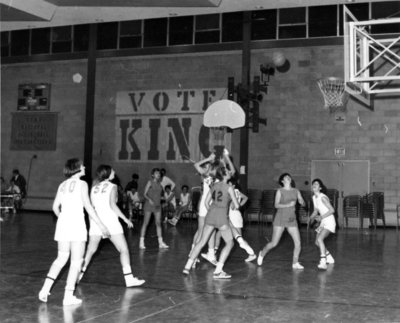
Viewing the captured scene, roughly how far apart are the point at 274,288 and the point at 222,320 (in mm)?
1932

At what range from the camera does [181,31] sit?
21453 mm

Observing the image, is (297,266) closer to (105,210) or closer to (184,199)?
(105,210)

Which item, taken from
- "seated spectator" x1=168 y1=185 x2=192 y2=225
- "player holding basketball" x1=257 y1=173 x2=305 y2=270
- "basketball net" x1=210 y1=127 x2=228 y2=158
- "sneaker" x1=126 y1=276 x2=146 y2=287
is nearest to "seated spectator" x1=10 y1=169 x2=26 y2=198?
"seated spectator" x1=168 y1=185 x2=192 y2=225

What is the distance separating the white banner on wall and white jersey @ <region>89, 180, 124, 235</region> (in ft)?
44.8

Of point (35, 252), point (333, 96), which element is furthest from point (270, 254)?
point (333, 96)

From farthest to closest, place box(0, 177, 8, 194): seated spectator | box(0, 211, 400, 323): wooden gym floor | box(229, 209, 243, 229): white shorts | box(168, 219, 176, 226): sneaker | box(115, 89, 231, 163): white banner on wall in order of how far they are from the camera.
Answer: box(0, 177, 8, 194): seated spectator < box(115, 89, 231, 163): white banner on wall < box(168, 219, 176, 226): sneaker < box(229, 209, 243, 229): white shorts < box(0, 211, 400, 323): wooden gym floor

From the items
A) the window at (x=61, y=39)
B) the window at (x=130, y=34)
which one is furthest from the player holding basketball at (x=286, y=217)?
the window at (x=61, y=39)

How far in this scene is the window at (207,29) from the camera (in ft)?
68.4

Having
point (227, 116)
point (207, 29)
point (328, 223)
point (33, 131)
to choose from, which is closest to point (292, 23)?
point (207, 29)

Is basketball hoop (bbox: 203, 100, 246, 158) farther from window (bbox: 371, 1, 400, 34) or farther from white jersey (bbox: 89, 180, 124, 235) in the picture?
white jersey (bbox: 89, 180, 124, 235)

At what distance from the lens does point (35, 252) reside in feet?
33.8

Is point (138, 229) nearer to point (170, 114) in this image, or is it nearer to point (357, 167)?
point (170, 114)

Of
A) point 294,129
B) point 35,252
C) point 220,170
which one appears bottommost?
point 35,252

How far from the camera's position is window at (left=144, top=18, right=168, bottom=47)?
21719mm
